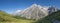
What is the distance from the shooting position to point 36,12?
18.8 feet

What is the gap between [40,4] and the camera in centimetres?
561

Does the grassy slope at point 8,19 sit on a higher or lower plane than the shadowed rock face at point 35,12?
lower

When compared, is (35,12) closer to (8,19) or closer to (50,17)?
(50,17)

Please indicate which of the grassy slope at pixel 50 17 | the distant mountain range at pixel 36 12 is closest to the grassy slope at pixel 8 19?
the distant mountain range at pixel 36 12

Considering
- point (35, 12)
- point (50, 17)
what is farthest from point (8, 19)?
point (50, 17)

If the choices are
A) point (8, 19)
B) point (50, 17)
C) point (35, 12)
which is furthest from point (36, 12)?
point (8, 19)

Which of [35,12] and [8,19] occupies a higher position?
[35,12]

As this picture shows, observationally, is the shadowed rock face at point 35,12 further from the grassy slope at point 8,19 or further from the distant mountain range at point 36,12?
the grassy slope at point 8,19

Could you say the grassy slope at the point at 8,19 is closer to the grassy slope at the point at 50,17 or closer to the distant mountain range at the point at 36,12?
the distant mountain range at the point at 36,12

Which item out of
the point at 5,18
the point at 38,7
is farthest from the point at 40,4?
the point at 5,18

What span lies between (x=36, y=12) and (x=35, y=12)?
4 cm

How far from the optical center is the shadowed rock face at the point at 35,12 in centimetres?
565

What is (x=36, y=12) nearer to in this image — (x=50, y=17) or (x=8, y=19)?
(x=50, y=17)

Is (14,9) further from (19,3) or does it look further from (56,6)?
(56,6)
